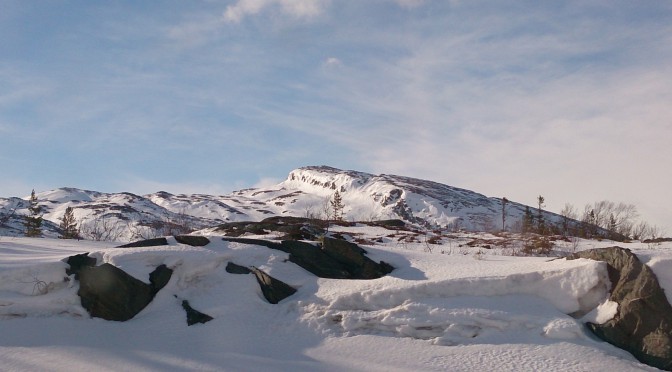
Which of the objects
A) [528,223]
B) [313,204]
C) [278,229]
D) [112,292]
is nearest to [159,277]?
[112,292]

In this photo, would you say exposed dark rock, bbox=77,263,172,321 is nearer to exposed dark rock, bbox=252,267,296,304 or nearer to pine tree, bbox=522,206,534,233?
exposed dark rock, bbox=252,267,296,304

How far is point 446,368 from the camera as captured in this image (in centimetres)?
865

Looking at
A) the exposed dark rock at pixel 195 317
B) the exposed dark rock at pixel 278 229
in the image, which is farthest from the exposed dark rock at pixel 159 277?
the exposed dark rock at pixel 278 229

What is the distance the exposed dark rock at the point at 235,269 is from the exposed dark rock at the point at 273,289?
387 mm

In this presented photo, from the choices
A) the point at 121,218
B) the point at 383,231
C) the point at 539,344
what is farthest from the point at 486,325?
the point at 121,218

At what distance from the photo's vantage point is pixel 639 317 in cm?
959

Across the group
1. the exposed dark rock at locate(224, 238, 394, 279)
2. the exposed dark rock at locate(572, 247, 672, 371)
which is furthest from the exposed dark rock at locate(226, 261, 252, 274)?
the exposed dark rock at locate(572, 247, 672, 371)

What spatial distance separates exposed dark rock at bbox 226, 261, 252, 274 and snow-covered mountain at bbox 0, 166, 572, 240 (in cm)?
9815

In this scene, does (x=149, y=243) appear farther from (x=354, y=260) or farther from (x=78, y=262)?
(x=354, y=260)

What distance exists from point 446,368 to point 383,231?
14261 millimetres

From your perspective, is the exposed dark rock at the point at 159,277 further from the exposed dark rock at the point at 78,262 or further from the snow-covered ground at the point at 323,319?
the exposed dark rock at the point at 78,262

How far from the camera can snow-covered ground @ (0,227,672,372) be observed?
890cm

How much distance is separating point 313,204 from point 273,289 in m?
148

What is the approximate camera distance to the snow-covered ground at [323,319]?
8898 mm
